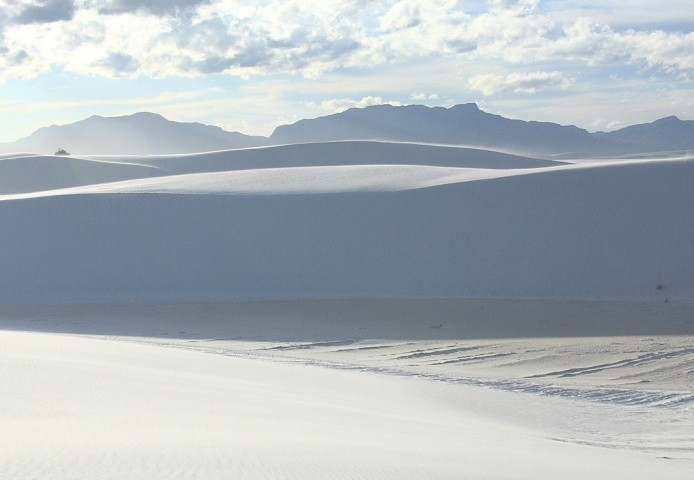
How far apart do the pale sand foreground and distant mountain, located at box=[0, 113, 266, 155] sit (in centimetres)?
15421

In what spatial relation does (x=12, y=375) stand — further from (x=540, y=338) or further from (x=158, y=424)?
(x=540, y=338)

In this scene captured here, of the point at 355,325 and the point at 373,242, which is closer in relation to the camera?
the point at 355,325

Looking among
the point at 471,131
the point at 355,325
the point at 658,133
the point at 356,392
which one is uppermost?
the point at 471,131

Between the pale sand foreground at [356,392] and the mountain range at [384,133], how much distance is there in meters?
125

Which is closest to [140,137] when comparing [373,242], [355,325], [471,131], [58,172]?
[471,131]

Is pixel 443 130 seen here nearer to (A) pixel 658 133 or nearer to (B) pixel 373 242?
(A) pixel 658 133

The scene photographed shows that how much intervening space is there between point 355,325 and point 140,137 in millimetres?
174245

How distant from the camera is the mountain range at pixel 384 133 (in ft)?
484

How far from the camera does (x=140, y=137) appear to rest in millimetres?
181375

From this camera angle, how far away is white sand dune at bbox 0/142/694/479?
425 centimetres

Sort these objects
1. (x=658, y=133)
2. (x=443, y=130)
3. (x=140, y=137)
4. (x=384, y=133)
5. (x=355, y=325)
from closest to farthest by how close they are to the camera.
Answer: (x=355, y=325) → (x=443, y=130) → (x=384, y=133) → (x=658, y=133) → (x=140, y=137)

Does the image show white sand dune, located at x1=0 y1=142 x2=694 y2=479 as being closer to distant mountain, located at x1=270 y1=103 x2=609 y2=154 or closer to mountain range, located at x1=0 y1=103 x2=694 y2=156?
distant mountain, located at x1=270 y1=103 x2=609 y2=154

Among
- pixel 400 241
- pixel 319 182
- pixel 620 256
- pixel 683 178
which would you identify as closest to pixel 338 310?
pixel 400 241

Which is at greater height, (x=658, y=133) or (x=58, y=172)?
(x=658, y=133)
